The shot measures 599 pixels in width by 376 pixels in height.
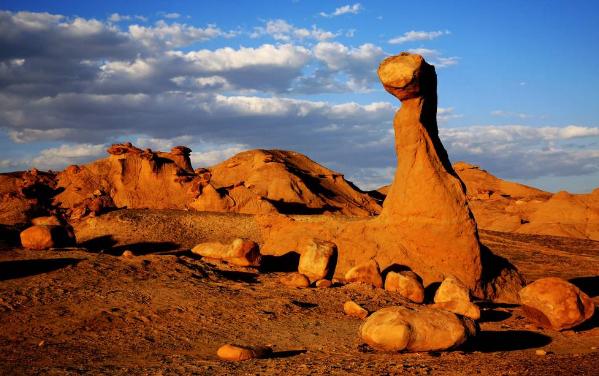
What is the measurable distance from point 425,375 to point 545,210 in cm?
2927

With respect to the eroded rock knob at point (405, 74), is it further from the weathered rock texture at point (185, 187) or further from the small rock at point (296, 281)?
the weathered rock texture at point (185, 187)

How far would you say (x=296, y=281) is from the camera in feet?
39.7

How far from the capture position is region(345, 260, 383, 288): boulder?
12148mm

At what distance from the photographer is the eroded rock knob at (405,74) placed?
12125mm

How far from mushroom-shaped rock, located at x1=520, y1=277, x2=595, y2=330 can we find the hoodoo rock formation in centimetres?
250

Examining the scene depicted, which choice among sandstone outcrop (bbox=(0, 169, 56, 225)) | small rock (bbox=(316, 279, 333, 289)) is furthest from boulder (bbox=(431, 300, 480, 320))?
sandstone outcrop (bbox=(0, 169, 56, 225))

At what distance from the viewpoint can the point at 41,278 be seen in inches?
423

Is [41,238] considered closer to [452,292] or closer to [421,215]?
[421,215]

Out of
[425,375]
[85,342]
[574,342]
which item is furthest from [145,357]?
[574,342]

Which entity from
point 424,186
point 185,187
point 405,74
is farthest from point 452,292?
point 185,187

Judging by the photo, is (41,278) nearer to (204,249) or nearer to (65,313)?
(65,313)

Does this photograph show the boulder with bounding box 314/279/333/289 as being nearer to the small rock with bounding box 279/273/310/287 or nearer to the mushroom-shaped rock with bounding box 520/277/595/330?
the small rock with bounding box 279/273/310/287

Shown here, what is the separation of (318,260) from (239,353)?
5840mm

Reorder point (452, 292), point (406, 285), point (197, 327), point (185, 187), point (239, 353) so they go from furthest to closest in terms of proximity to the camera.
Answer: point (185, 187)
point (406, 285)
point (452, 292)
point (197, 327)
point (239, 353)
